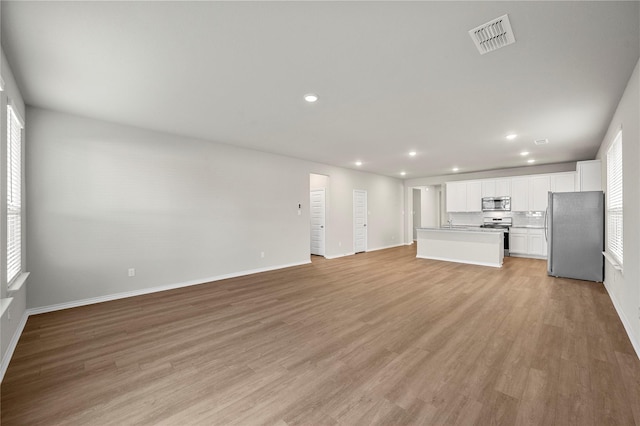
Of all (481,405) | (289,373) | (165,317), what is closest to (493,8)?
(481,405)

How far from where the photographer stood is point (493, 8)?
73.0 inches

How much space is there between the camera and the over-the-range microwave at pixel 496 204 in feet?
26.6

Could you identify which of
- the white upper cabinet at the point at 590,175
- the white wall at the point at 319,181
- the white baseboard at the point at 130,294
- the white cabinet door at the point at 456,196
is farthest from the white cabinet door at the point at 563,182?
the white baseboard at the point at 130,294

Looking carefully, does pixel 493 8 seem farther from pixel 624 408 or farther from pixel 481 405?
pixel 624 408

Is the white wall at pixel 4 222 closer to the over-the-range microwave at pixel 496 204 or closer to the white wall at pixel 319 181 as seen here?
the white wall at pixel 319 181

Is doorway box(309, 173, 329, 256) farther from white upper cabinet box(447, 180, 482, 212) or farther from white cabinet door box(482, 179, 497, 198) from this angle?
white cabinet door box(482, 179, 497, 198)

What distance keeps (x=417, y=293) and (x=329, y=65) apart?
3.57m

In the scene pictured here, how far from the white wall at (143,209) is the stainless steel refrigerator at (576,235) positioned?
5.34 meters

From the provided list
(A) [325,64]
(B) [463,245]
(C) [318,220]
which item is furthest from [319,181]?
(A) [325,64]

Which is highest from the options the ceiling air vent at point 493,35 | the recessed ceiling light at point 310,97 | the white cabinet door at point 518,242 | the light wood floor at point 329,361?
the recessed ceiling light at point 310,97

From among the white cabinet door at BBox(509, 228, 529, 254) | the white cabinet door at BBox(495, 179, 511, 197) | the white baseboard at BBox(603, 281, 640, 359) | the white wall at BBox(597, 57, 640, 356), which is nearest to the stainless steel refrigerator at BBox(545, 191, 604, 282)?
the white baseboard at BBox(603, 281, 640, 359)

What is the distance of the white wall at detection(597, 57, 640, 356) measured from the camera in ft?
8.46

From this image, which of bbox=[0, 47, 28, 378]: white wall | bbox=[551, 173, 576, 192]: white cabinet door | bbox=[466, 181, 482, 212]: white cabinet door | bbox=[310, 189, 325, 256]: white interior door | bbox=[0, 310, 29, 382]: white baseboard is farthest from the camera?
bbox=[466, 181, 482, 212]: white cabinet door

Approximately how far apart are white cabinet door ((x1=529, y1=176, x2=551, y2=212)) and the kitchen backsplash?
0.43 meters
